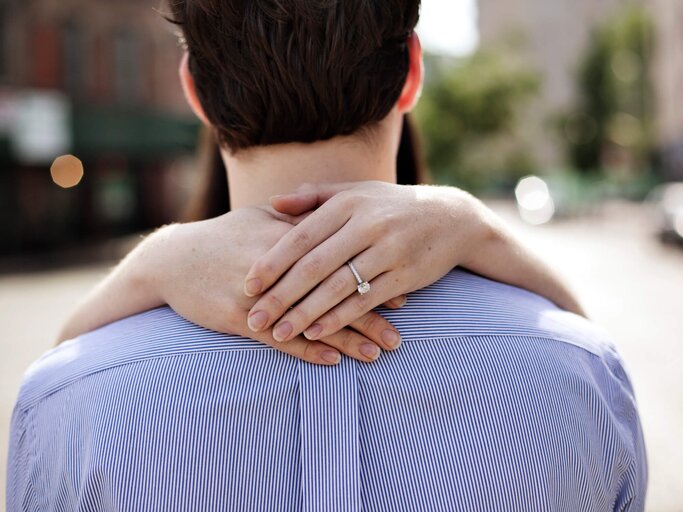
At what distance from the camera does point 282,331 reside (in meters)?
1.02

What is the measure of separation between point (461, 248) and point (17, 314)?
34.7 feet

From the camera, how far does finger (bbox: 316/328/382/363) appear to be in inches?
41.8

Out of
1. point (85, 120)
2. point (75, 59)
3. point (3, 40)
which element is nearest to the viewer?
point (3, 40)

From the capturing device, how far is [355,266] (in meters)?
1.05

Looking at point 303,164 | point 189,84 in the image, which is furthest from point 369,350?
point 189,84

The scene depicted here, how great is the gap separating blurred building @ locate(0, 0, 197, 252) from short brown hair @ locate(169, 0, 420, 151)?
60.4ft

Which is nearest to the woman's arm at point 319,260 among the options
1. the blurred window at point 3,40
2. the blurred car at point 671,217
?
the blurred car at point 671,217

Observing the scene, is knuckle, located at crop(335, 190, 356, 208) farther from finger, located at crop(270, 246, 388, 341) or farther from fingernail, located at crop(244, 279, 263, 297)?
A: fingernail, located at crop(244, 279, 263, 297)

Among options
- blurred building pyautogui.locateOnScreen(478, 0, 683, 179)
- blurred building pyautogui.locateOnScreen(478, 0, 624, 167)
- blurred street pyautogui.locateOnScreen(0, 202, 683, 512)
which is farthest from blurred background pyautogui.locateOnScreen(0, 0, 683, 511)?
blurred building pyautogui.locateOnScreen(478, 0, 624, 167)

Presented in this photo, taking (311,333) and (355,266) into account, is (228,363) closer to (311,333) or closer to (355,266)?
(311,333)

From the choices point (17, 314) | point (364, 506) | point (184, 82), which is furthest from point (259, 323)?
point (17, 314)

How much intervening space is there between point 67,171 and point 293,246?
21.3 metres

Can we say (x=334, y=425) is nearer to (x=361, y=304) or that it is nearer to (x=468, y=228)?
(x=361, y=304)

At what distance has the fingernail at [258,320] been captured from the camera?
102 cm
